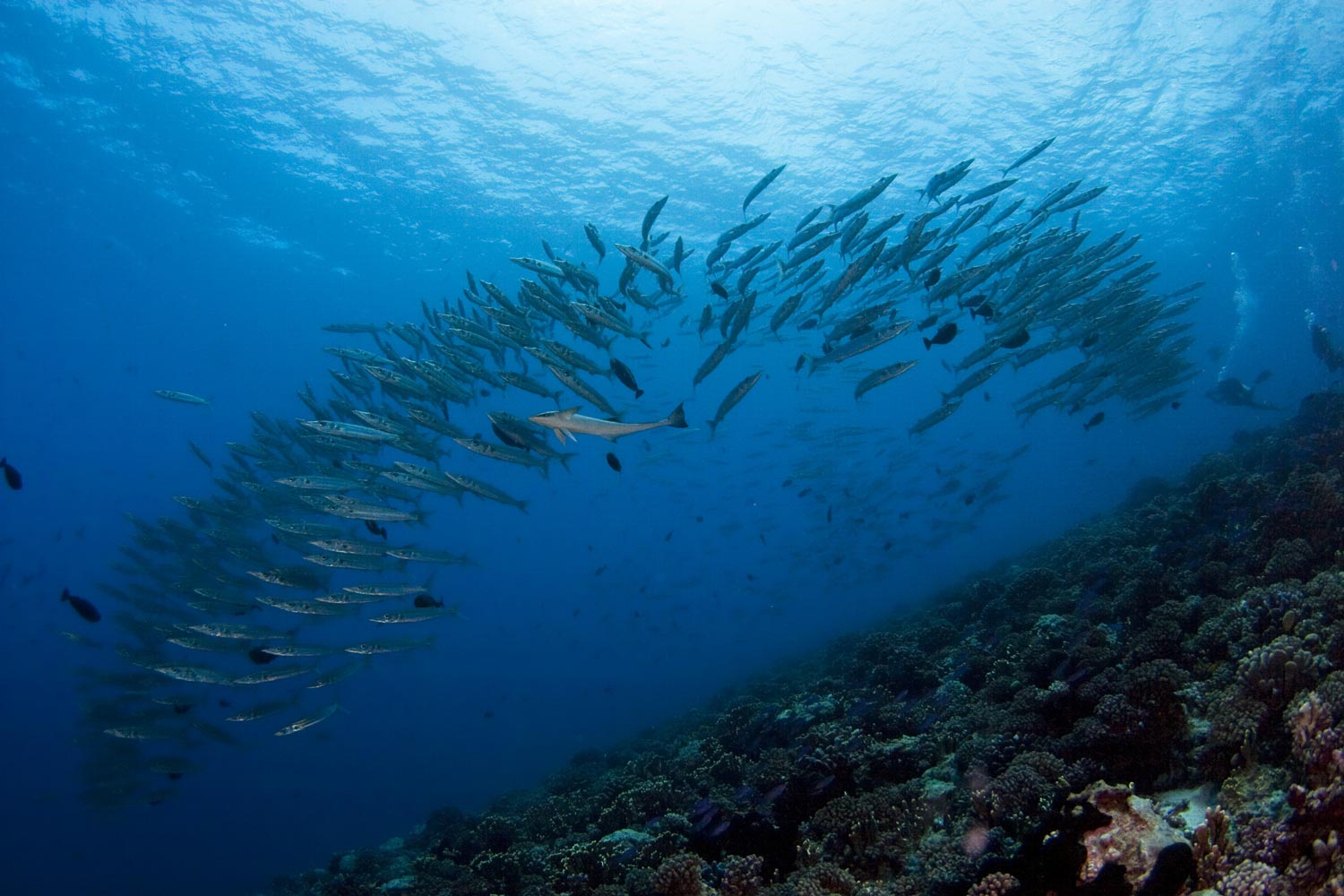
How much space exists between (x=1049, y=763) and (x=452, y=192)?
29947 millimetres

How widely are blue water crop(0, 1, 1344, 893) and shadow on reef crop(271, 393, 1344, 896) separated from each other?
369 inches

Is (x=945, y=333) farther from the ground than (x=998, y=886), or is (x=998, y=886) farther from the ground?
(x=945, y=333)

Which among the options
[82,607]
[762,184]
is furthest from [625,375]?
[82,607]

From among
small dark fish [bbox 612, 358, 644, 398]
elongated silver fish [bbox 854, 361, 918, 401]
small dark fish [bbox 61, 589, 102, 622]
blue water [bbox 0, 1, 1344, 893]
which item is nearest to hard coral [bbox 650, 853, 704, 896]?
small dark fish [bbox 612, 358, 644, 398]

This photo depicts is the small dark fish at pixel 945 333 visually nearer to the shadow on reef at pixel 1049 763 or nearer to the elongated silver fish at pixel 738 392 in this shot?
the elongated silver fish at pixel 738 392

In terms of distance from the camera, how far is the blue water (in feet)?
66.4

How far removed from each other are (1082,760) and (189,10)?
27.5 meters

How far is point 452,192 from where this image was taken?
27328 mm

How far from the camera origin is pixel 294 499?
13672 mm

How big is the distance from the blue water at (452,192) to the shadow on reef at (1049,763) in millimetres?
9363

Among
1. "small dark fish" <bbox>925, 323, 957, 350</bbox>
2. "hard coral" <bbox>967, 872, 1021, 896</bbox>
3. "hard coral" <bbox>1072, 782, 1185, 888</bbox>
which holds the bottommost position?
"hard coral" <bbox>967, 872, 1021, 896</bbox>

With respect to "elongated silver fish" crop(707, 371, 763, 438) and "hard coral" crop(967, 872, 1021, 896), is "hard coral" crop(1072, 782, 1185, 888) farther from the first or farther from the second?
"elongated silver fish" crop(707, 371, 763, 438)

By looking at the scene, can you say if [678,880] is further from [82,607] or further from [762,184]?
[82,607]

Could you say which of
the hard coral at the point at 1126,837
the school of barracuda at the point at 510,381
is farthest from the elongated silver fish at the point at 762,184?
the hard coral at the point at 1126,837
